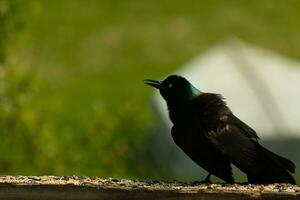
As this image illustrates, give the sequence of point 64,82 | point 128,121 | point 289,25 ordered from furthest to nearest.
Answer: point 289,25
point 64,82
point 128,121

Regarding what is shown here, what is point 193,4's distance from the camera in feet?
113

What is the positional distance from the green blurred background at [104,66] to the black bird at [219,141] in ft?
14.3

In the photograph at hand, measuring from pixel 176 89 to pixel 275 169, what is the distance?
1.28m

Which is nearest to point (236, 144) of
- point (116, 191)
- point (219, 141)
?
point (219, 141)

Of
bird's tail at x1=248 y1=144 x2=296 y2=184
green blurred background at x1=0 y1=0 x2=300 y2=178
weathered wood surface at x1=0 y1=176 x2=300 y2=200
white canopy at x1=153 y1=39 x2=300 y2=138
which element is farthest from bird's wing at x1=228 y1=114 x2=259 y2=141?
white canopy at x1=153 y1=39 x2=300 y2=138

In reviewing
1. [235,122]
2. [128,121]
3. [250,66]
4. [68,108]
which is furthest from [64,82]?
[235,122]

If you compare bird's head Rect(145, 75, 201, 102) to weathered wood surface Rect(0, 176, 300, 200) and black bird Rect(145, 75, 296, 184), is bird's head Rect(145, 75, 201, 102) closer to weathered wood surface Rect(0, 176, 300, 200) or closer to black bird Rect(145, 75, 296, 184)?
black bird Rect(145, 75, 296, 184)

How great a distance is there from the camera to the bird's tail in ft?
20.3

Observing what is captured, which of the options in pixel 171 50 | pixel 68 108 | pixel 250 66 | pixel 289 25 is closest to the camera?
pixel 250 66

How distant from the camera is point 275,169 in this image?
629cm

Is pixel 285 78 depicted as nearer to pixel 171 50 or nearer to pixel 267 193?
pixel 171 50

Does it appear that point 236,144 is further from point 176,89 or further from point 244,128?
point 176,89

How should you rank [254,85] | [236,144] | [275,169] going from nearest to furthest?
[275,169]
[236,144]
[254,85]

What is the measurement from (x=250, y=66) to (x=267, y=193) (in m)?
16.8
